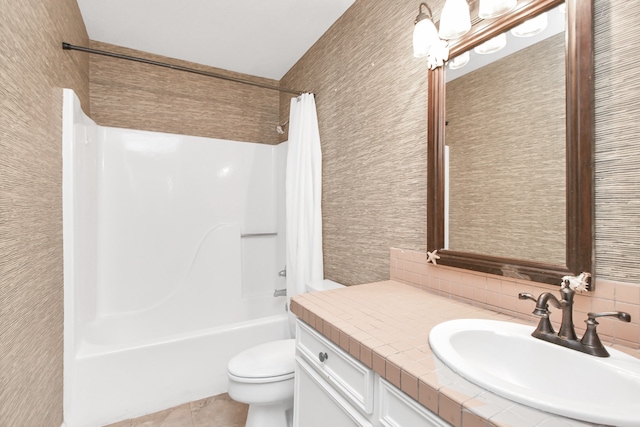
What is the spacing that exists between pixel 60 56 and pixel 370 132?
5.47 feet

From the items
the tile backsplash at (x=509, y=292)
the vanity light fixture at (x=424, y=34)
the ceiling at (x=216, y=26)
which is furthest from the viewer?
the ceiling at (x=216, y=26)

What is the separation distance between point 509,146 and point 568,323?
1.93ft

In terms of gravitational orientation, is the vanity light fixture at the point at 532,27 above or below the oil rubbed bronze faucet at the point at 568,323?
above

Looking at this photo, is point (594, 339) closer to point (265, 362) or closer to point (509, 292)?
point (509, 292)

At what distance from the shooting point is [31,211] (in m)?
1.15

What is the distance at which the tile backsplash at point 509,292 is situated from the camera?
0.74 meters

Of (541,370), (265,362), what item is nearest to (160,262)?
(265,362)

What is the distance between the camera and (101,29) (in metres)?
2.12

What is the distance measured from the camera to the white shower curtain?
2076 mm

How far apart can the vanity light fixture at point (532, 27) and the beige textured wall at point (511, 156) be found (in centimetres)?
5

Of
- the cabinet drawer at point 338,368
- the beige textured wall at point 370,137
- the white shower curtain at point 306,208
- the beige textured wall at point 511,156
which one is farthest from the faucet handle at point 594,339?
the white shower curtain at point 306,208

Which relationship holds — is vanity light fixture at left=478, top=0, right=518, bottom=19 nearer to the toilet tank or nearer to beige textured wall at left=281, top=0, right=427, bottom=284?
beige textured wall at left=281, top=0, right=427, bottom=284

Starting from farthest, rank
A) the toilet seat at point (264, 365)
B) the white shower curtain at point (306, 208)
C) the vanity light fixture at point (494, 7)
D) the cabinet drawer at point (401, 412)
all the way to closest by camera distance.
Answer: the white shower curtain at point (306, 208), the toilet seat at point (264, 365), the vanity light fixture at point (494, 7), the cabinet drawer at point (401, 412)

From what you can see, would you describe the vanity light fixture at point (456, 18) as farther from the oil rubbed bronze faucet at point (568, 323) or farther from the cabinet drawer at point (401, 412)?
the cabinet drawer at point (401, 412)
